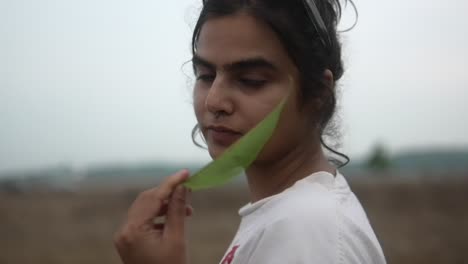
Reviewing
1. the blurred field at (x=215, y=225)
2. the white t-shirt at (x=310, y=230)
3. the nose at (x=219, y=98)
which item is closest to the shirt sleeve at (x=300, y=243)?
the white t-shirt at (x=310, y=230)

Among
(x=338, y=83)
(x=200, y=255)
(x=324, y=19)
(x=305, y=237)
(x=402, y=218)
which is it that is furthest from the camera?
(x=402, y=218)

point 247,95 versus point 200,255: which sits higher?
point 247,95

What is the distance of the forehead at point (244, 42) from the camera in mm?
1715

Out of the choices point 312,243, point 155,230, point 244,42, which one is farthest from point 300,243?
point 244,42

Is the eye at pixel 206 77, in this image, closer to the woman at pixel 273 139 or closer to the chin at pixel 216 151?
the woman at pixel 273 139

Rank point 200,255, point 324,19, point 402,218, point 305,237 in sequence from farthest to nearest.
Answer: point 402,218
point 200,255
point 324,19
point 305,237

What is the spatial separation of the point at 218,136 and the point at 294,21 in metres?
0.41

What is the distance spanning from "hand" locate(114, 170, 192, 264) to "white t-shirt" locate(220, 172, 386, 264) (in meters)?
0.20

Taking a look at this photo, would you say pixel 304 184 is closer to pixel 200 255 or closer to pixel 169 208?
pixel 169 208

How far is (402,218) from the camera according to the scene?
65.5 ft

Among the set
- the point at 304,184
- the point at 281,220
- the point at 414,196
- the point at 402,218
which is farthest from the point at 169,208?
the point at 414,196

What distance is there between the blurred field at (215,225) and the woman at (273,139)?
406 inches

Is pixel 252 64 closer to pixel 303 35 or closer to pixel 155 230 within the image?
pixel 303 35

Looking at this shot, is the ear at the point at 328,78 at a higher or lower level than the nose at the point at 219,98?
lower
